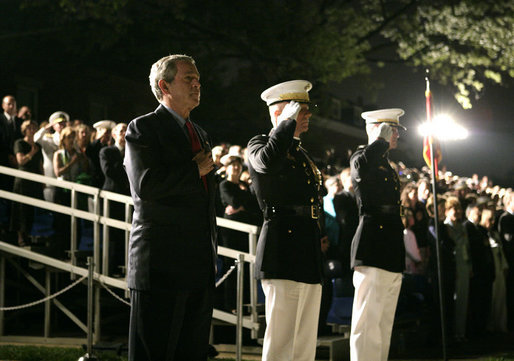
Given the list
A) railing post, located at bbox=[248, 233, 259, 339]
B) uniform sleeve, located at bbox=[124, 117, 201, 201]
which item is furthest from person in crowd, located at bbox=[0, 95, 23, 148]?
uniform sleeve, located at bbox=[124, 117, 201, 201]

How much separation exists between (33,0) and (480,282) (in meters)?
13.1

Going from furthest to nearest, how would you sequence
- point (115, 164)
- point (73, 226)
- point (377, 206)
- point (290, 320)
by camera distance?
point (115, 164)
point (73, 226)
point (377, 206)
point (290, 320)

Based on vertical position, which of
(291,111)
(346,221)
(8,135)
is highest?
(8,135)

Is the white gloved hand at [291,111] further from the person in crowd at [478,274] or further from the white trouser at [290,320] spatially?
the person in crowd at [478,274]

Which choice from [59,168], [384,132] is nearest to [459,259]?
[384,132]

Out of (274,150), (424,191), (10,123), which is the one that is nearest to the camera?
(274,150)

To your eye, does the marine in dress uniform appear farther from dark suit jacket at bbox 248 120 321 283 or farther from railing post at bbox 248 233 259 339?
railing post at bbox 248 233 259 339

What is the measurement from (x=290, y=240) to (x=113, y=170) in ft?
13.6

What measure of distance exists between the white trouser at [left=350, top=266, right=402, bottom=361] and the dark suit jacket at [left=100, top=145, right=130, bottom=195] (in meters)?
3.74

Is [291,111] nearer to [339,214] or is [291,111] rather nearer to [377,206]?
[377,206]

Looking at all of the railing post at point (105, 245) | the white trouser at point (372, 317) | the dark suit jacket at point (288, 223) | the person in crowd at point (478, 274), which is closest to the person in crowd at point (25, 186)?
the railing post at point (105, 245)

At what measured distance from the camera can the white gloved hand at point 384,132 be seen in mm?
7012

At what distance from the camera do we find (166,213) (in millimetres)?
4215

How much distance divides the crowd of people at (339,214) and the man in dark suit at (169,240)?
406 centimetres
